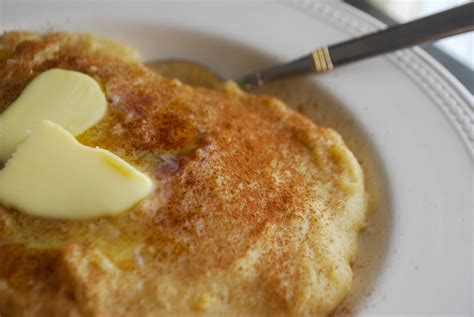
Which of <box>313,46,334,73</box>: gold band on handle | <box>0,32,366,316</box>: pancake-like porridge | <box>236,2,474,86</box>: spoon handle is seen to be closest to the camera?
<box>0,32,366,316</box>: pancake-like porridge

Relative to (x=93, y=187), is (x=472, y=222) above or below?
below

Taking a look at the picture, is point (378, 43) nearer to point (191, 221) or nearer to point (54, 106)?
point (191, 221)

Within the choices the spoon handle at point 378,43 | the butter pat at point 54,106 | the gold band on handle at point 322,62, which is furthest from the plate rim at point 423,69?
the butter pat at point 54,106

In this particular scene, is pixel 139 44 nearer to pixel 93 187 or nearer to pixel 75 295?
pixel 93 187

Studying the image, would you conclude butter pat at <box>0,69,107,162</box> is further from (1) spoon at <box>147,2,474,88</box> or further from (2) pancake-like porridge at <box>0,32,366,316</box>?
(1) spoon at <box>147,2,474,88</box>

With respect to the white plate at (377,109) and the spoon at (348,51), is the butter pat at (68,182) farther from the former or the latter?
the spoon at (348,51)

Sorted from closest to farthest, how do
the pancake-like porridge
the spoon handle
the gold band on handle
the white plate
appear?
the pancake-like porridge → the white plate → the spoon handle → the gold band on handle

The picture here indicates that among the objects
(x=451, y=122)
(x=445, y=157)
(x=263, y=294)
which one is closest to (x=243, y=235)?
(x=263, y=294)

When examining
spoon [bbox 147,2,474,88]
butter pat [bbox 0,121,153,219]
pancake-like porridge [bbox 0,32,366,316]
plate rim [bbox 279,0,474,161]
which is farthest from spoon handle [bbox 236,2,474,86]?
butter pat [bbox 0,121,153,219]
